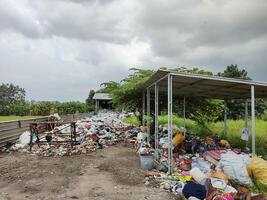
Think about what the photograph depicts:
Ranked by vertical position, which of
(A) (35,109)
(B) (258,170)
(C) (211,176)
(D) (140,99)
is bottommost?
(C) (211,176)

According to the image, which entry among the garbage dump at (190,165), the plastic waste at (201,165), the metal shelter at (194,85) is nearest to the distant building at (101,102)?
the garbage dump at (190,165)

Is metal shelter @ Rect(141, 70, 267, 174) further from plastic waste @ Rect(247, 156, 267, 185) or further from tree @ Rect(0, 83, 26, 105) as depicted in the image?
tree @ Rect(0, 83, 26, 105)

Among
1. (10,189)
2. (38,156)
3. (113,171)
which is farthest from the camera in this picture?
(38,156)

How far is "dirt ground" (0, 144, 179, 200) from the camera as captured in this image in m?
5.46

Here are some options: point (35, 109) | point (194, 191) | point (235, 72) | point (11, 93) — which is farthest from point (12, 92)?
point (194, 191)

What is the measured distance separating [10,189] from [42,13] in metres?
7.94

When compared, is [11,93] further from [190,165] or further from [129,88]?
[190,165]

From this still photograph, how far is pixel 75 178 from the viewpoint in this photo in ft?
21.8

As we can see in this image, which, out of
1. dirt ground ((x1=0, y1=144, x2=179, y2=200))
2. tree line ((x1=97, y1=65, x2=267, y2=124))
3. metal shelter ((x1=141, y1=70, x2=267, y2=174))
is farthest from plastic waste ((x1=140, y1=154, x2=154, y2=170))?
tree line ((x1=97, y1=65, x2=267, y2=124))

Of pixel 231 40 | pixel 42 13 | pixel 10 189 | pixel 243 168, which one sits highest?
pixel 42 13

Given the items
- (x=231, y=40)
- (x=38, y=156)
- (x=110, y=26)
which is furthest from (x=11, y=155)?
(x=231, y=40)

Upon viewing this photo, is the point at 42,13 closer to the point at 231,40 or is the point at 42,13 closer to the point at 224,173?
the point at 231,40

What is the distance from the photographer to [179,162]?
793 cm

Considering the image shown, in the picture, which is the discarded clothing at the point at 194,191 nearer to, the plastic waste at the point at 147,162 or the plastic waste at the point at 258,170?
the plastic waste at the point at 258,170
